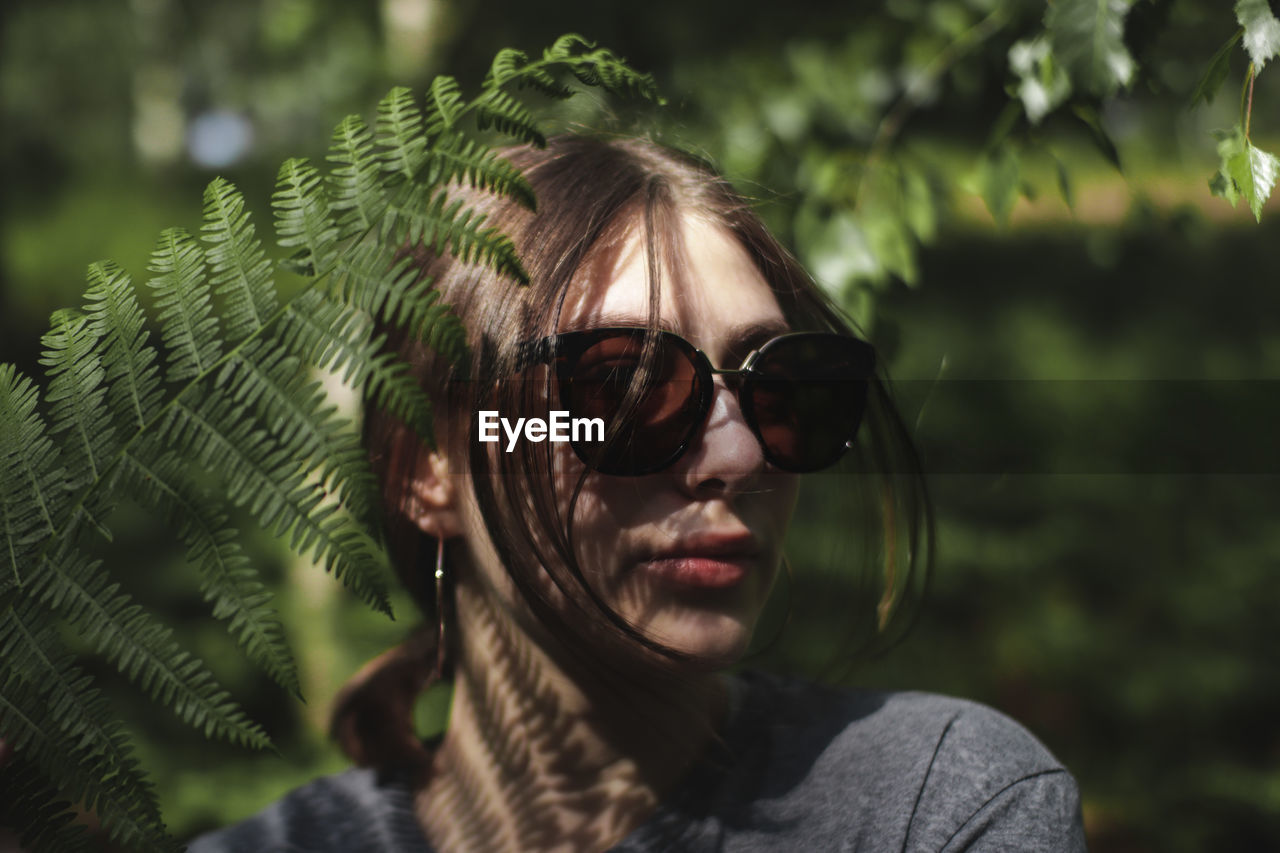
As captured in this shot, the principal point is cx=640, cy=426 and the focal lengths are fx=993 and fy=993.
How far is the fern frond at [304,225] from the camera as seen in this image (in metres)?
A: 0.90

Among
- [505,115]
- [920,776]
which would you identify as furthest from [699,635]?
[505,115]

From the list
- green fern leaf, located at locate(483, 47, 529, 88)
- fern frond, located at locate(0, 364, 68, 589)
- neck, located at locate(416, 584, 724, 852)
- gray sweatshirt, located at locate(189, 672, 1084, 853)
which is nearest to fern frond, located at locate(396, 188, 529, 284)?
green fern leaf, located at locate(483, 47, 529, 88)

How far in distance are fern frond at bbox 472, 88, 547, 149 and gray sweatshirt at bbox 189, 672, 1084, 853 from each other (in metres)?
0.80

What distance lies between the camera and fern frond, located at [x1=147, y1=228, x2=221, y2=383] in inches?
35.4

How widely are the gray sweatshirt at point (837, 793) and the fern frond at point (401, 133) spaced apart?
0.81 metres

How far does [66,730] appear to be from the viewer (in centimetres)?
87

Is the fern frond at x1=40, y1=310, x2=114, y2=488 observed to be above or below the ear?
above

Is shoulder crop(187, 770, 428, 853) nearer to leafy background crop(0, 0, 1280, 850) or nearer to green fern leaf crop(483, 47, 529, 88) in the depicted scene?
leafy background crop(0, 0, 1280, 850)

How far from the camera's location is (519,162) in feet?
4.21

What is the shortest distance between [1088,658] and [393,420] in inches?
151

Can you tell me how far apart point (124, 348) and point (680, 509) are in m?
0.57

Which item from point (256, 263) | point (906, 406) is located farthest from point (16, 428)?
point (906, 406)

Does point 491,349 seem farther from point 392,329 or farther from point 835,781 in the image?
point 835,781

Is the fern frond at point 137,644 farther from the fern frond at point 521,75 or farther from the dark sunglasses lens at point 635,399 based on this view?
the fern frond at point 521,75
